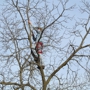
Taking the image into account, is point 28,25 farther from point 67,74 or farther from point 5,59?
point 67,74

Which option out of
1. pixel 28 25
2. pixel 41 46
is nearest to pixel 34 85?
pixel 41 46

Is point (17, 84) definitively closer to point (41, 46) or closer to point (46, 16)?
point (41, 46)

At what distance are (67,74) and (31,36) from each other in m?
1.88

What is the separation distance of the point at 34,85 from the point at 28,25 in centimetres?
216

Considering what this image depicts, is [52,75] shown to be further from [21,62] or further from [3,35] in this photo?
[3,35]

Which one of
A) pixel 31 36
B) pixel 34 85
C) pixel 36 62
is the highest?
pixel 31 36

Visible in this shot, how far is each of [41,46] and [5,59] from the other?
136 cm

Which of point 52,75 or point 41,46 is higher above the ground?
point 41,46

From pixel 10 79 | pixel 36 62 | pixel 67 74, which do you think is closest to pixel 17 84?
pixel 10 79

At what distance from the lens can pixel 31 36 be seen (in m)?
12.6

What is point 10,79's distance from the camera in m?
12.3

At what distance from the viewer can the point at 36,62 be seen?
12203mm

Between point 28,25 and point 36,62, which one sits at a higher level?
point 28,25

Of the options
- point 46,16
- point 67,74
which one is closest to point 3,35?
point 46,16
